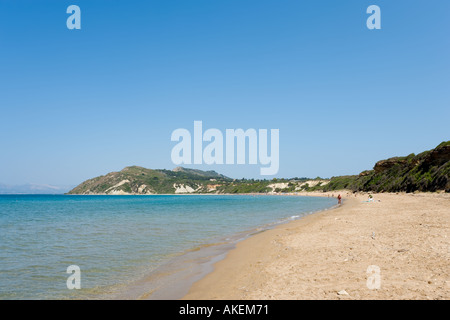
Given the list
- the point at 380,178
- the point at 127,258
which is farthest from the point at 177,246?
the point at 380,178

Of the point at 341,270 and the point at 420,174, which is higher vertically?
the point at 420,174

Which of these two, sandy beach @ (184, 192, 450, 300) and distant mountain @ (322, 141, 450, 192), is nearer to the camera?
sandy beach @ (184, 192, 450, 300)

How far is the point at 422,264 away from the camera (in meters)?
8.95

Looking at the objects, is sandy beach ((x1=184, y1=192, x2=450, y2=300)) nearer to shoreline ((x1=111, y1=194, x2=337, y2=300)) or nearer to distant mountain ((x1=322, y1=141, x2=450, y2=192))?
shoreline ((x1=111, y1=194, x2=337, y2=300))

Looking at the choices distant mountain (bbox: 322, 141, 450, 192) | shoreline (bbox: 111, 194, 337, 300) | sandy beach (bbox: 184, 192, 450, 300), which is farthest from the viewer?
distant mountain (bbox: 322, 141, 450, 192)

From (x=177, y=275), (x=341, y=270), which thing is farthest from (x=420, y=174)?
(x=177, y=275)

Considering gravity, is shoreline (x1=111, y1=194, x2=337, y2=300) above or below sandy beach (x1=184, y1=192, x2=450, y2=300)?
below

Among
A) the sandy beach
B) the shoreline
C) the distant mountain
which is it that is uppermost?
the distant mountain

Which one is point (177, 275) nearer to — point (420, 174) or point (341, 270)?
point (341, 270)

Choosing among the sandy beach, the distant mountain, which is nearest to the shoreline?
the sandy beach

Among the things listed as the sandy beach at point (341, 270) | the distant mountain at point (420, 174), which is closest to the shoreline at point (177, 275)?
the sandy beach at point (341, 270)

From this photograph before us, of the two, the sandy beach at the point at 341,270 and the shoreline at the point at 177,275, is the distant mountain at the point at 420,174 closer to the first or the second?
the sandy beach at the point at 341,270
